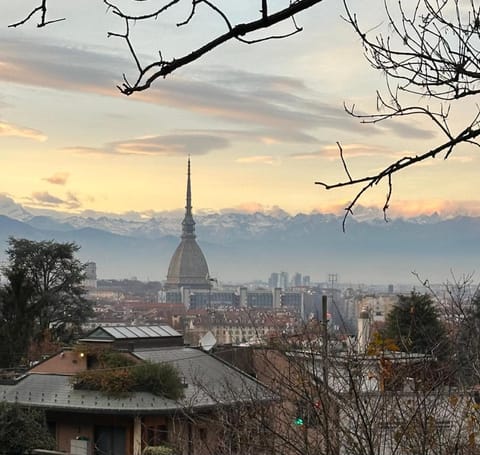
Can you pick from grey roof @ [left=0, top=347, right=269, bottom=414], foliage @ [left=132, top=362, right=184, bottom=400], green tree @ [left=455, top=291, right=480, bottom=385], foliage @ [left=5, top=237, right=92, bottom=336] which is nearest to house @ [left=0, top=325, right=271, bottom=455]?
grey roof @ [left=0, top=347, right=269, bottom=414]

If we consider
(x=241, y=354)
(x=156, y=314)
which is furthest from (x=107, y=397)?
(x=156, y=314)

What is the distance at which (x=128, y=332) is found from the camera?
24.3 m

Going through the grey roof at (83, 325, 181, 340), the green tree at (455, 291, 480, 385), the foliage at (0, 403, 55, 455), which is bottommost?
the foliage at (0, 403, 55, 455)

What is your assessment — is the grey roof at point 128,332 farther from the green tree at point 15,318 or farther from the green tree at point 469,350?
the green tree at point 469,350

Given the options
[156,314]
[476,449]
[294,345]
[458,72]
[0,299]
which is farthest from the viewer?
[156,314]

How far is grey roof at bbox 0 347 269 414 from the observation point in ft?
64.3

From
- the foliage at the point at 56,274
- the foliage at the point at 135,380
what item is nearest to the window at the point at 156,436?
the foliage at the point at 135,380

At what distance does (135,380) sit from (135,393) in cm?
29

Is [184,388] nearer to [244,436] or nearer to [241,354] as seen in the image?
[241,354]

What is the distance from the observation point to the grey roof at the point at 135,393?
19.6m

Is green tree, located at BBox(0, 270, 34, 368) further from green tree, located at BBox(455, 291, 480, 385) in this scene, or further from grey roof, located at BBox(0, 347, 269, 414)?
green tree, located at BBox(455, 291, 480, 385)

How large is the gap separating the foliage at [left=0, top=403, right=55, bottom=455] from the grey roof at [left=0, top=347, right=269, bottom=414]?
94.7 inches

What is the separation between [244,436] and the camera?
27.1 ft

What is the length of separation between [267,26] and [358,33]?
77 centimetres
